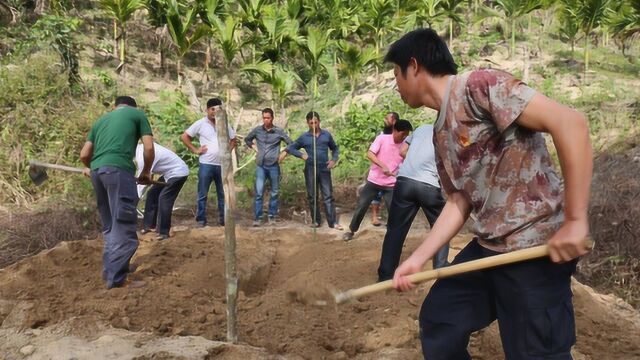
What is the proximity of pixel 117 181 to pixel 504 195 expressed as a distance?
136 inches

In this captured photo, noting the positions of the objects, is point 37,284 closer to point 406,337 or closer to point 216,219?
point 406,337

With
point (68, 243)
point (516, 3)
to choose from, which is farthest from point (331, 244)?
point (516, 3)

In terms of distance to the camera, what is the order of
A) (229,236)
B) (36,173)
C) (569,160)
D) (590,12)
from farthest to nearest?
(590,12) < (36,173) < (229,236) < (569,160)

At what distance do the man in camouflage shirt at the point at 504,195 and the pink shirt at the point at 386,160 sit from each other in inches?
154

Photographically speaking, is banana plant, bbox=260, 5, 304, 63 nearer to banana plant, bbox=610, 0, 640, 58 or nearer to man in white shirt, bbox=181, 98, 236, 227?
man in white shirt, bbox=181, 98, 236, 227

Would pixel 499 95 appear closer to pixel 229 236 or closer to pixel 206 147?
pixel 229 236

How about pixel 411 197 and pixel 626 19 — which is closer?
pixel 411 197

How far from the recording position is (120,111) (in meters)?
4.71

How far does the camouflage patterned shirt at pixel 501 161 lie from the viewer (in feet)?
6.43

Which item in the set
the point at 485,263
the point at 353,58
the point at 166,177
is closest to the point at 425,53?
the point at 485,263

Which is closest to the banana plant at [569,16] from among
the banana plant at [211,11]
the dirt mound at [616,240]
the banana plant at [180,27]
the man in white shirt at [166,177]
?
the banana plant at [211,11]

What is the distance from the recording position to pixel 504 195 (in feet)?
6.66

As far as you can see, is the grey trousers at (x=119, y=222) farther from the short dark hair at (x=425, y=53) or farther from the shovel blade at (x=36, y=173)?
the short dark hair at (x=425, y=53)

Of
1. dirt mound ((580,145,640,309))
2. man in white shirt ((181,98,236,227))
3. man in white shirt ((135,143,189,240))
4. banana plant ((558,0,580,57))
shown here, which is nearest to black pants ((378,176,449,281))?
dirt mound ((580,145,640,309))
